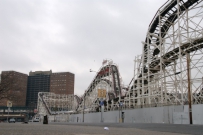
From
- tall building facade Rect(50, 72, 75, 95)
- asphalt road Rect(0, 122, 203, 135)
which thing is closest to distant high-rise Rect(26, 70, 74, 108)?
tall building facade Rect(50, 72, 75, 95)

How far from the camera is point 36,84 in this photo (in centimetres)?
16375

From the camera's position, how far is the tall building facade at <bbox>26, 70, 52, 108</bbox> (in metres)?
156

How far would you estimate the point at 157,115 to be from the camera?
3128 centimetres

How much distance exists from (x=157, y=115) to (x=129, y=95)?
9.52m

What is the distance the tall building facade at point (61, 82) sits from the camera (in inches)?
6442

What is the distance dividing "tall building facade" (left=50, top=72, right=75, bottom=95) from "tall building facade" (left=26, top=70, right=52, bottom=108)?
337 centimetres

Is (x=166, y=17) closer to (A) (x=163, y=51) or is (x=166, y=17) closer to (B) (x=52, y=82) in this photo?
(A) (x=163, y=51)

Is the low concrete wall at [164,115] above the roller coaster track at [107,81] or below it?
below

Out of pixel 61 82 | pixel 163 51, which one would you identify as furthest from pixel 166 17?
pixel 61 82

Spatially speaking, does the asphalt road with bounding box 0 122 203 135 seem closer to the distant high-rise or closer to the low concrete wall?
the low concrete wall

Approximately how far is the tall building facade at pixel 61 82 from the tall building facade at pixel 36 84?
337 centimetres

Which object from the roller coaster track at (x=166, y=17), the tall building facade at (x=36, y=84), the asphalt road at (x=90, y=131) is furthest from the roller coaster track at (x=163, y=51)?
the tall building facade at (x=36, y=84)

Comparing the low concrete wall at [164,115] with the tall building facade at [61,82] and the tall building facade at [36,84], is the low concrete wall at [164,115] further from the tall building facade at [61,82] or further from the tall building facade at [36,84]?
the tall building facade at [61,82]

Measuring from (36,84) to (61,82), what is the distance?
16856 mm
